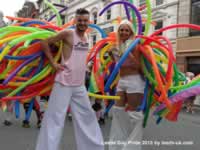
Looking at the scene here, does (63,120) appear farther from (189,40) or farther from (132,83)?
(189,40)

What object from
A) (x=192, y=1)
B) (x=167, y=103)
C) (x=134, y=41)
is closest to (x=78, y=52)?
(x=134, y=41)

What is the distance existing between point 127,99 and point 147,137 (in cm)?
172

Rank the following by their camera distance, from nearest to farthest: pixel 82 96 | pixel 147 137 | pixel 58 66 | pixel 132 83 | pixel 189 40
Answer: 1. pixel 58 66
2. pixel 82 96
3. pixel 132 83
4. pixel 147 137
5. pixel 189 40

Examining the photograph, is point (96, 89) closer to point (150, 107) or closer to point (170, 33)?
point (150, 107)

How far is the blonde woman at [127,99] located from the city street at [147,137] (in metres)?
0.96

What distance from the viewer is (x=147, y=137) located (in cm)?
452

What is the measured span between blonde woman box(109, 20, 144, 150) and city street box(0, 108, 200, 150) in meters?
0.96

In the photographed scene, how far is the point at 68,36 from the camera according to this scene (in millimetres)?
2654

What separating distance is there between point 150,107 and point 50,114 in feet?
4.28

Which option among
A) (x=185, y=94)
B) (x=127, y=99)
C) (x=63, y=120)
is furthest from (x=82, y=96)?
(x=185, y=94)

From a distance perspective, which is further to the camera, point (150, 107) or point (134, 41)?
point (150, 107)

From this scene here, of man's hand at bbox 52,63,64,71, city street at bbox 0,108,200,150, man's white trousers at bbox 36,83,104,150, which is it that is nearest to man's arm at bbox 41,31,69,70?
man's hand at bbox 52,63,64,71

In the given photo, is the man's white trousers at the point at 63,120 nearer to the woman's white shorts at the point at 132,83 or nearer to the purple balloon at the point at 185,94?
the woman's white shorts at the point at 132,83

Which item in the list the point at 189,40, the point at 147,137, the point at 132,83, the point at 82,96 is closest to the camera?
the point at 82,96
